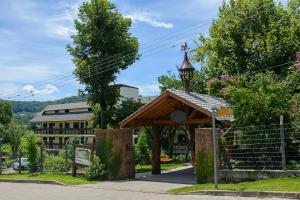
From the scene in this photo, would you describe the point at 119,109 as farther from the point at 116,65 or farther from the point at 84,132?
the point at 84,132

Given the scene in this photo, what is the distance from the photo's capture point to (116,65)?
36875 millimetres

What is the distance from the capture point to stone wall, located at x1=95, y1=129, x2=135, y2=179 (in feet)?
66.3

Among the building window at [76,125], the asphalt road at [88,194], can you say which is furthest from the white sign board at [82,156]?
the building window at [76,125]

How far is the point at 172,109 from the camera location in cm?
2117

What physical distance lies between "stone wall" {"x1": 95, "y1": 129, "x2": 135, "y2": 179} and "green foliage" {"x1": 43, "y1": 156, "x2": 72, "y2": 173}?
462cm

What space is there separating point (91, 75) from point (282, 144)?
23.6 metres

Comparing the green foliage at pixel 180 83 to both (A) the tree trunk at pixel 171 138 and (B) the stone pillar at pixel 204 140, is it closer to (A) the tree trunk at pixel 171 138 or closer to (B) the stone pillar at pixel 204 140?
(A) the tree trunk at pixel 171 138

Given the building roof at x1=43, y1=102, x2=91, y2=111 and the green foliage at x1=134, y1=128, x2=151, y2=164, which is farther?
the building roof at x1=43, y1=102, x2=91, y2=111

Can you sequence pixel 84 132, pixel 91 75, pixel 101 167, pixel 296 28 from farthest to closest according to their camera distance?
pixel 84 132, pixel 91 75, pixel 296 28, pixel 101 167

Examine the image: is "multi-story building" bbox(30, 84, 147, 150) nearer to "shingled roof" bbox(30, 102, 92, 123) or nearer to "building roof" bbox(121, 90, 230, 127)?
"shingled roof" bbox(30, 102, 92, 123)

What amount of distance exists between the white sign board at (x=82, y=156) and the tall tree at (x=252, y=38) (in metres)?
10.7

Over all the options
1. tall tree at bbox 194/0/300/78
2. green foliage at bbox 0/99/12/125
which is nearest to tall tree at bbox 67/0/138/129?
tall tree at bbox 194/0/300/78

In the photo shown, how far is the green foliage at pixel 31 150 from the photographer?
81.5 ft

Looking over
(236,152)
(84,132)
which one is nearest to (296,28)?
(236,152)
